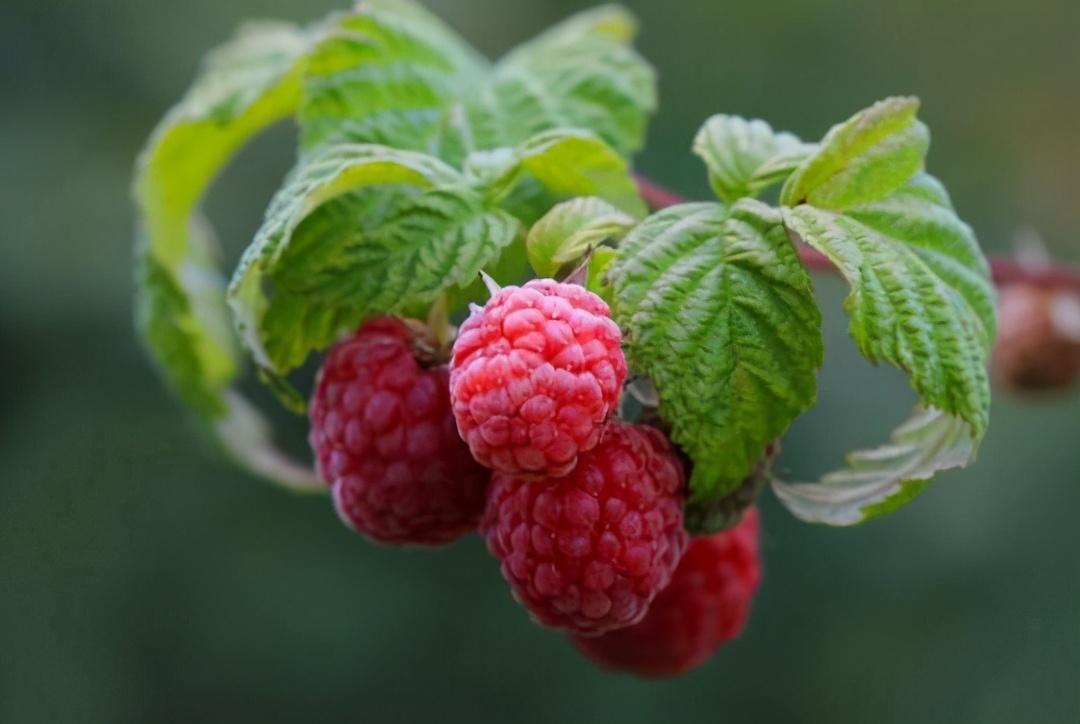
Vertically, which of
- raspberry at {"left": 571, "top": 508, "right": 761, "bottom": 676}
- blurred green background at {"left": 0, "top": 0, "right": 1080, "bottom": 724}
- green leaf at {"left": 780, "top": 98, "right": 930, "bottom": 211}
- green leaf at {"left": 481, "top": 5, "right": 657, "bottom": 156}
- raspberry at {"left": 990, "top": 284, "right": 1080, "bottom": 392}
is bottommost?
blurred green background at {"left": 0, "top": 0, "right": 1080, "bottom": 724}

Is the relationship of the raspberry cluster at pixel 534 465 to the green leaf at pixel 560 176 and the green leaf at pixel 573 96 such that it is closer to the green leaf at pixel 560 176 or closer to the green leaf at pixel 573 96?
the green leaf at pixel 560 176

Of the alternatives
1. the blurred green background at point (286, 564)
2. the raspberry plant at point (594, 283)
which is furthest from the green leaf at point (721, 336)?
the blurred green background at point (286, 564)

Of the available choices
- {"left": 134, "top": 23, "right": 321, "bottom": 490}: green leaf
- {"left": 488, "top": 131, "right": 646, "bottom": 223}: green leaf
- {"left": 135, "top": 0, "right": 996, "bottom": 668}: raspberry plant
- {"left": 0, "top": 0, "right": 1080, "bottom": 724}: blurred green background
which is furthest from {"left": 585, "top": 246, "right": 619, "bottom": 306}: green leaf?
{"left": 0, "top": 0, "right": 1080, "bottom": 724}: blurred green background

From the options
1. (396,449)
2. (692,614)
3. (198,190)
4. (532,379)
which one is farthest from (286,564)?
(532,379)

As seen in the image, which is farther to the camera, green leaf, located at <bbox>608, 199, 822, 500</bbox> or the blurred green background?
the blurred green background

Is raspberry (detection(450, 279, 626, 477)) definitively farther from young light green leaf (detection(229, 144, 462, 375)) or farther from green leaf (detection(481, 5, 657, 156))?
green leaf (detection(481, 5, 657, 156))

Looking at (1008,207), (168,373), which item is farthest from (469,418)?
(1008,207)

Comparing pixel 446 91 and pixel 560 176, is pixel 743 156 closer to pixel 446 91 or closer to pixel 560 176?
pixel 560 176
